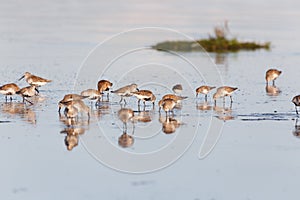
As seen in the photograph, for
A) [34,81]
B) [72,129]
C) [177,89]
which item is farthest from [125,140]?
[34,81]

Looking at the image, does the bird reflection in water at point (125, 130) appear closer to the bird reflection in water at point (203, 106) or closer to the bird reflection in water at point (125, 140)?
the bird reflection in water at point (125, 140)

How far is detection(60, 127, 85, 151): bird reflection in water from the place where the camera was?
1166 cm

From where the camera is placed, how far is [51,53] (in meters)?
25.5

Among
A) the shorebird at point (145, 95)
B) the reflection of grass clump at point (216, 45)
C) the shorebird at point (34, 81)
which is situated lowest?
the shorebird at point (145, 95)

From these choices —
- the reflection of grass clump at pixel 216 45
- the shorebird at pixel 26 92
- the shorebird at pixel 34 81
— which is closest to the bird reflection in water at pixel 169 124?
the shorebird at pixel 26 92

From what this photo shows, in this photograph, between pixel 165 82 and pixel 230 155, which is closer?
pixel 230 155

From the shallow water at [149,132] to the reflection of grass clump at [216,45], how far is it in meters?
0.89

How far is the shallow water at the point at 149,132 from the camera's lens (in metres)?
9.52

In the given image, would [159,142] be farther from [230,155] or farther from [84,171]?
[84,171]

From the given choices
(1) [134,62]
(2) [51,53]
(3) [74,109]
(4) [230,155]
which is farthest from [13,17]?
(4) [230,155]

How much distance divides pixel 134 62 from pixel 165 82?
142 inches

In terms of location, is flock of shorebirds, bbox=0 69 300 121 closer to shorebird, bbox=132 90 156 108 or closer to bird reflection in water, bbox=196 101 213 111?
shorebird, bbox=132 90 156 108

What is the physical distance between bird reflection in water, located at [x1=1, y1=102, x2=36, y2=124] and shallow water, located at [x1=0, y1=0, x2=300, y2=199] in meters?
0.02

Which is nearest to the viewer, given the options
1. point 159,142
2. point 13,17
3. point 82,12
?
point 159,142
